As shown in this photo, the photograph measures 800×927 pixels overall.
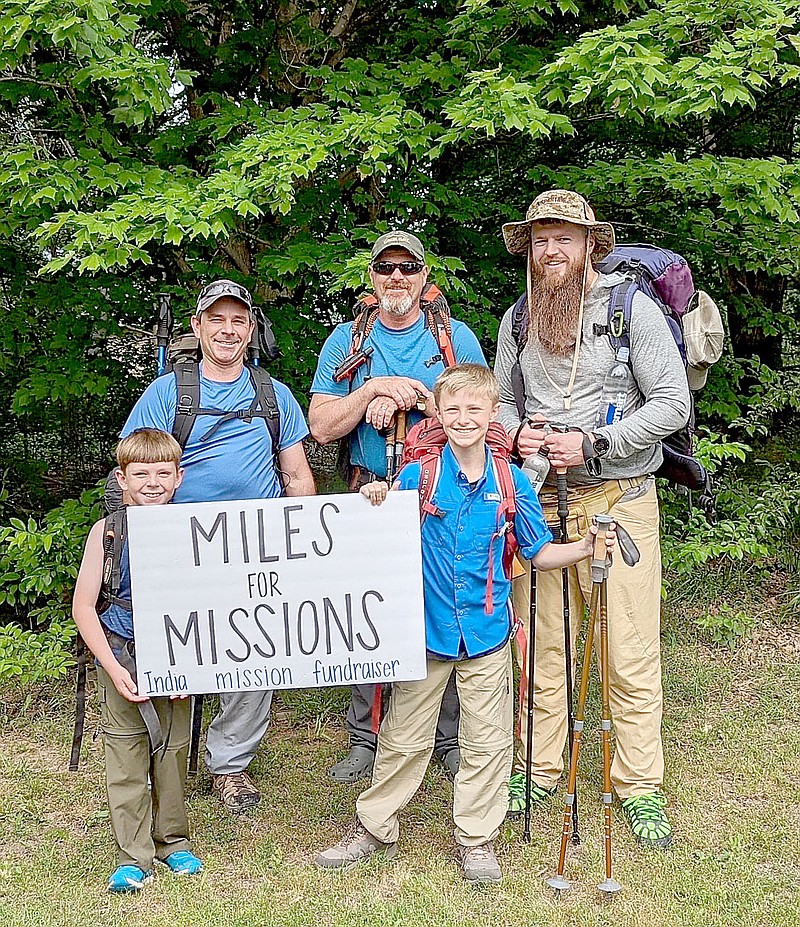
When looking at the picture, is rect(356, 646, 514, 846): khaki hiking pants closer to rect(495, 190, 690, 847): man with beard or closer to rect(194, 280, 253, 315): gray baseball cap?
rect(495, 190, 690, 847): man with beard

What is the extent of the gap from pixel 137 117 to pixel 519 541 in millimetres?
2503

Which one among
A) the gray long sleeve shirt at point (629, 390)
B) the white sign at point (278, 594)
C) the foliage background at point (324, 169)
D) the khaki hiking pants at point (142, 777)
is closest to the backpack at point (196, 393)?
the white sign at point (278, 594)

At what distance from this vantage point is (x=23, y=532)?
5512 mm

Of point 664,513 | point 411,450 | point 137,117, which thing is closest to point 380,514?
point 411,450

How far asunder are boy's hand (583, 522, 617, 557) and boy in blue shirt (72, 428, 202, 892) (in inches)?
61.5

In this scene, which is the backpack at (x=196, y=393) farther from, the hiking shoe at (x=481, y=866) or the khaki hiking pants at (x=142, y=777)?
the hiking shoe at (x=481, y=866)

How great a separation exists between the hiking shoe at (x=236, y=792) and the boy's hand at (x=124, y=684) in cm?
98

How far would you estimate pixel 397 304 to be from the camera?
4281 mm

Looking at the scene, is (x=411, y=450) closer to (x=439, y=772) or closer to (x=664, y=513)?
(x=439, y=772)

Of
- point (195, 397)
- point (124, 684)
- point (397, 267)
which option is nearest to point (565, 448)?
point (397, 267)

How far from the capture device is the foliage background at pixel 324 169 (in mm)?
4551

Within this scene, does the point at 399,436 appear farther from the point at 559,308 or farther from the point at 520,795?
the point at 520,795

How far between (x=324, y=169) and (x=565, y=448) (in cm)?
233

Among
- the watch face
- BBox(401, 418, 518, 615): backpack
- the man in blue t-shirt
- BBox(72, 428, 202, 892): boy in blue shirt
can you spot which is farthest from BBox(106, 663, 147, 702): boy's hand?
the watch face
